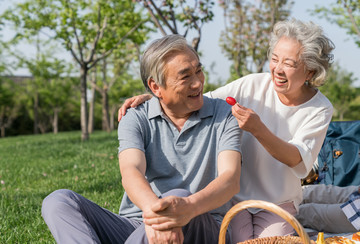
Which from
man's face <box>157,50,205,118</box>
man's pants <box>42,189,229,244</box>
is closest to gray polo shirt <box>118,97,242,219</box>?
man's face <box>157,50,205,118</box>

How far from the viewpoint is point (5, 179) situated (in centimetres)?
666

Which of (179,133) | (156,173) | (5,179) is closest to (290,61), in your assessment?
(179,133)

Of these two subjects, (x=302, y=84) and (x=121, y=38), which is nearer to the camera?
(x=302, y=84)

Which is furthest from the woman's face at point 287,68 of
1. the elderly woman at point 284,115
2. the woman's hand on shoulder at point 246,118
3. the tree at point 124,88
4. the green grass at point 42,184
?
the tree at point 124,88

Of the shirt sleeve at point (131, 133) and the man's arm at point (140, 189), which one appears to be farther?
the shirt sleeve at point (131, 133)

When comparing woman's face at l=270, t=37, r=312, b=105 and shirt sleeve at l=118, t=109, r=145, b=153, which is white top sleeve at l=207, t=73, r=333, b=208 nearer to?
woman's face at l=270, t=37, r=312, b=105

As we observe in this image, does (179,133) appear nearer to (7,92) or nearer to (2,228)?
(2,228)

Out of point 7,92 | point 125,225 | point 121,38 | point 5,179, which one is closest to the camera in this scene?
point 125,225

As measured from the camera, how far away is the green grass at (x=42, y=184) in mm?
3898

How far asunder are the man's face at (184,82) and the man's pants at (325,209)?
1863mm

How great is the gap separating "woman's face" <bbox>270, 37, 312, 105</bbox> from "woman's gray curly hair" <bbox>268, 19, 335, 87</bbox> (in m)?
0.04

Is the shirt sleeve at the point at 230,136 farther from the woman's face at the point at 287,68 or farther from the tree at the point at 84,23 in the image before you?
the tree at the point at 84,23

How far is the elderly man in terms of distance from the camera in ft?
7.84

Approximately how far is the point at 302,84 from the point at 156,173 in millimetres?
1247
